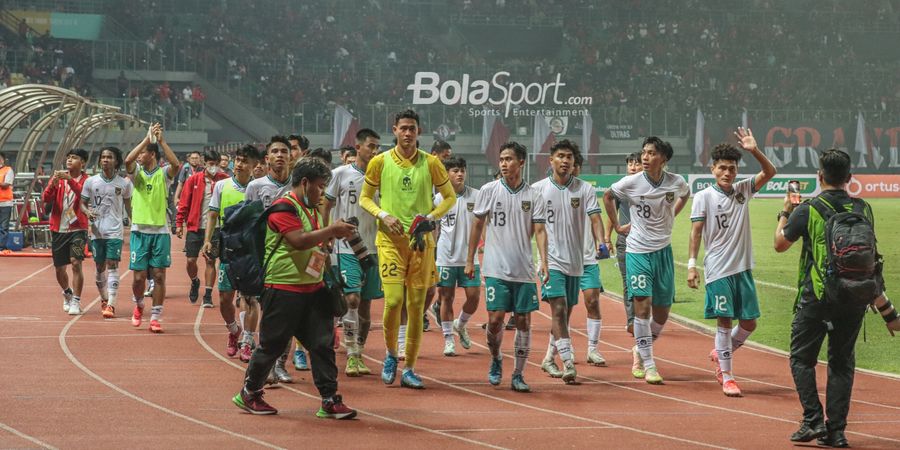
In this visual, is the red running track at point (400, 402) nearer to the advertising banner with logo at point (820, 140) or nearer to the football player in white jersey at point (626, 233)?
the football player in white jersey at point (626, 233)

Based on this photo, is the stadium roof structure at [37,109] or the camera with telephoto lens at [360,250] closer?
the camera with telephoto lens at [360,250]

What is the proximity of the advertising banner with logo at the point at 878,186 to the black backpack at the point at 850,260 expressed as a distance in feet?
147

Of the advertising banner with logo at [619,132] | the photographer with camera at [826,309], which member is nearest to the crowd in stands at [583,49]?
the advertising banner with logo at [619,132]

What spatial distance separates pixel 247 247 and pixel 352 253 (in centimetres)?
238

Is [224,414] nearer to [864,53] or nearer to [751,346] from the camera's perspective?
[751,346]

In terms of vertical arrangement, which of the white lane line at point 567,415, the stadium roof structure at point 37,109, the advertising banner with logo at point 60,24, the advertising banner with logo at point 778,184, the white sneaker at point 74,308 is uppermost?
the advertising banner with logo at point 60,24

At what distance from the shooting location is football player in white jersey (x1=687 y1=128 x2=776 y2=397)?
31.4 feet

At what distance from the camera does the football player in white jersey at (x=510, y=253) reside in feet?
31.4

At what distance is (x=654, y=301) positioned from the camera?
1028 cm

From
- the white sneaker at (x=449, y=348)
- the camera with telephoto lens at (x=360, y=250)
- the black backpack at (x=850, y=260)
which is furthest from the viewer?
the white sneaker at (x=449, y=348)

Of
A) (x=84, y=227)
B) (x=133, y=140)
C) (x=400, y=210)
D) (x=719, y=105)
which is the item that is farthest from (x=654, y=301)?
(x=719, y=105)

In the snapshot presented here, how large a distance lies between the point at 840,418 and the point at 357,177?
4.90m

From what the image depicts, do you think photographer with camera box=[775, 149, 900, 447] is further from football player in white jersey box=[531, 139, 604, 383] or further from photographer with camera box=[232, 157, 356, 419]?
photographer with camera box=[232, 157, 356, 419]

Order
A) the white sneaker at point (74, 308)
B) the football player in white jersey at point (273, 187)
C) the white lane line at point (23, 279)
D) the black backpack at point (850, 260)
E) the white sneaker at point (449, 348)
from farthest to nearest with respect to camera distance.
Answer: the white lane line at point (23, 279), the white sneaker at point (74, 308), the white sneaker at point (449, 348), the football player in white jersey at point (273, 187), the black backpack at point (850, 260)
